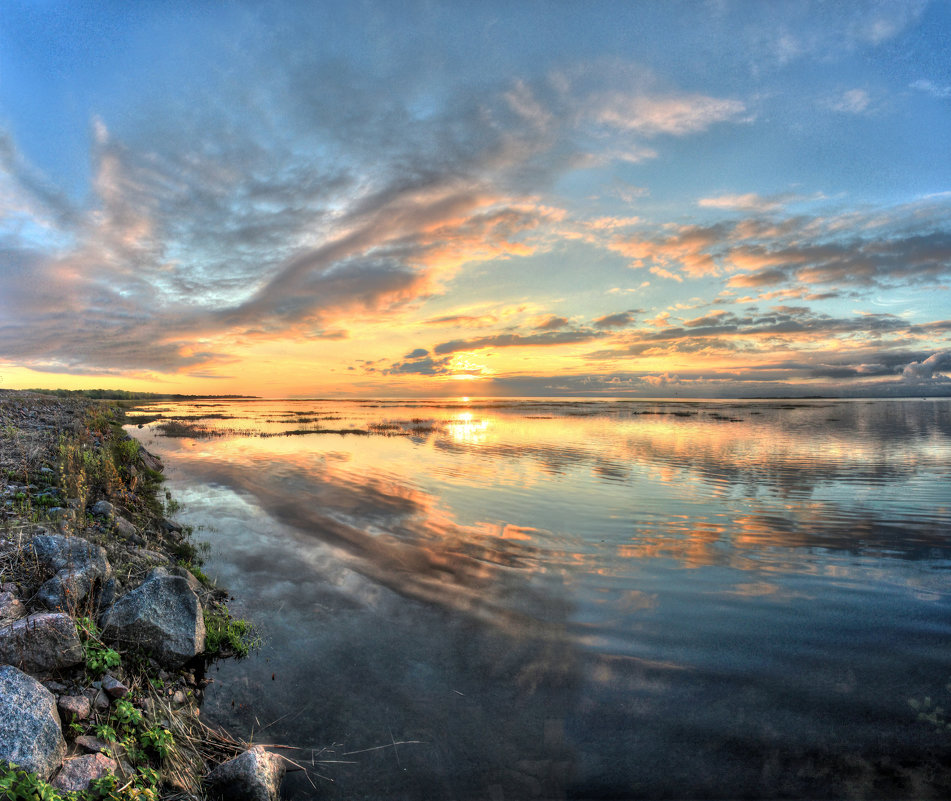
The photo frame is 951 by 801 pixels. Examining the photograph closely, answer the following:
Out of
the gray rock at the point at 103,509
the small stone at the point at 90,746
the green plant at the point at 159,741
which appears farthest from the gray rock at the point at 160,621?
the gray rock at the point at 103,509

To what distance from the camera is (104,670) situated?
5.74m

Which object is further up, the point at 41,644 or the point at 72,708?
the point at 41,644

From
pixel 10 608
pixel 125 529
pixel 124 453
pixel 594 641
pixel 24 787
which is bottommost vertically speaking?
pixel 594 641

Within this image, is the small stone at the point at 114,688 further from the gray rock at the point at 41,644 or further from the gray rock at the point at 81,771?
the gray rock at the point at 81,771

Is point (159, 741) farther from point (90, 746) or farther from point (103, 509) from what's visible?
point (103, 509)

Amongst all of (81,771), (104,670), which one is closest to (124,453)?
(104,670)

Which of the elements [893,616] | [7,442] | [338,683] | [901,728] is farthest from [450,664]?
[7,442]

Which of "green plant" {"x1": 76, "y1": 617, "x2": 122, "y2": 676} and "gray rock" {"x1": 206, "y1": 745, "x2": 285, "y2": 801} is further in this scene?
"green plant" {"x1": 76, "y1": 617, "x2": 122, "y2": 676}

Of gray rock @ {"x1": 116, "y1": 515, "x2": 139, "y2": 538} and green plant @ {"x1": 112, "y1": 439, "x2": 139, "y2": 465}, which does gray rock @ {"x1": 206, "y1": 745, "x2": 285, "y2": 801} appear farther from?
green plant @ {"x1": 112, "y1": 439, "x2": 139, "y2": 465}

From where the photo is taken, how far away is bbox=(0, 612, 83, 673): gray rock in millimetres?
5164

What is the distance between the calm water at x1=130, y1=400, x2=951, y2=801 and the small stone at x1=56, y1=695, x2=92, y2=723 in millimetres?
1957

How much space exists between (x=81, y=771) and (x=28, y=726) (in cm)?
64

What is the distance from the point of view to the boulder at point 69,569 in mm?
6539

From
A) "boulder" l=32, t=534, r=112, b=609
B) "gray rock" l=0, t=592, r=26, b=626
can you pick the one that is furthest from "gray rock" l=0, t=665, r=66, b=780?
"boulder" l=32, t=534, r=112, b=609
